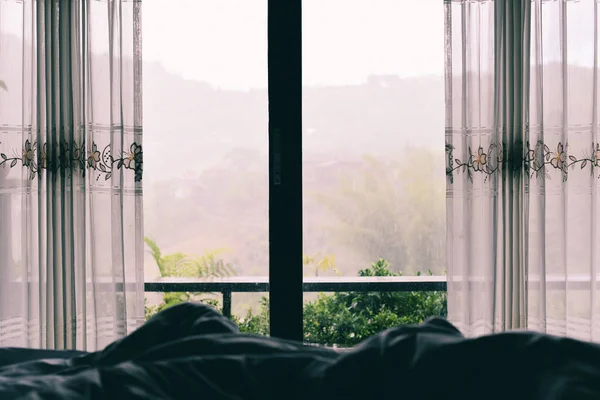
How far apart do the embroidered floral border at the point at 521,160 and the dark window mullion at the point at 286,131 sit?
26.7 inches

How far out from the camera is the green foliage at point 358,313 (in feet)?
8.75

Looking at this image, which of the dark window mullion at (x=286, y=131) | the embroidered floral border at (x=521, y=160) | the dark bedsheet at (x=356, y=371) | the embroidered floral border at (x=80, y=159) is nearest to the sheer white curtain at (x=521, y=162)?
the embroidered floral border at (x=521, y=160)

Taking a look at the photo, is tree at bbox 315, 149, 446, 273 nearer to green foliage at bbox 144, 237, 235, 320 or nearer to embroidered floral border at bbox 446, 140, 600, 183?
embroidered floral border at bbox 446, 140, 600, 183

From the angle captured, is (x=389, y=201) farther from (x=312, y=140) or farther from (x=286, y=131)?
(x=286, y=131)

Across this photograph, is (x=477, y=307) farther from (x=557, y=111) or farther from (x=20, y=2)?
(x=20, y=2)

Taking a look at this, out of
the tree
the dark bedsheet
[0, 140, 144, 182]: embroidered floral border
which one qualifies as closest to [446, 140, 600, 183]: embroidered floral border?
the tree

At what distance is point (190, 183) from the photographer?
2646mm

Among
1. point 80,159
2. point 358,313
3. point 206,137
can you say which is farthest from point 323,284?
point 80,159

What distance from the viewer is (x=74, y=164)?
2471mm

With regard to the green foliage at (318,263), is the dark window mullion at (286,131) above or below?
above

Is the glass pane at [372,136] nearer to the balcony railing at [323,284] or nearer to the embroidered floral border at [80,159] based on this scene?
the balcony railing at [323,284]

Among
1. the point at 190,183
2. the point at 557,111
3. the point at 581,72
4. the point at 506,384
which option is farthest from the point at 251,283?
the point at 506,384

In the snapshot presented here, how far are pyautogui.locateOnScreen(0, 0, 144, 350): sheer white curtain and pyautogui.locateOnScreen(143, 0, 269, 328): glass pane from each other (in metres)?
0.15

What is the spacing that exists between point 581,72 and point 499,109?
0.41 meters
